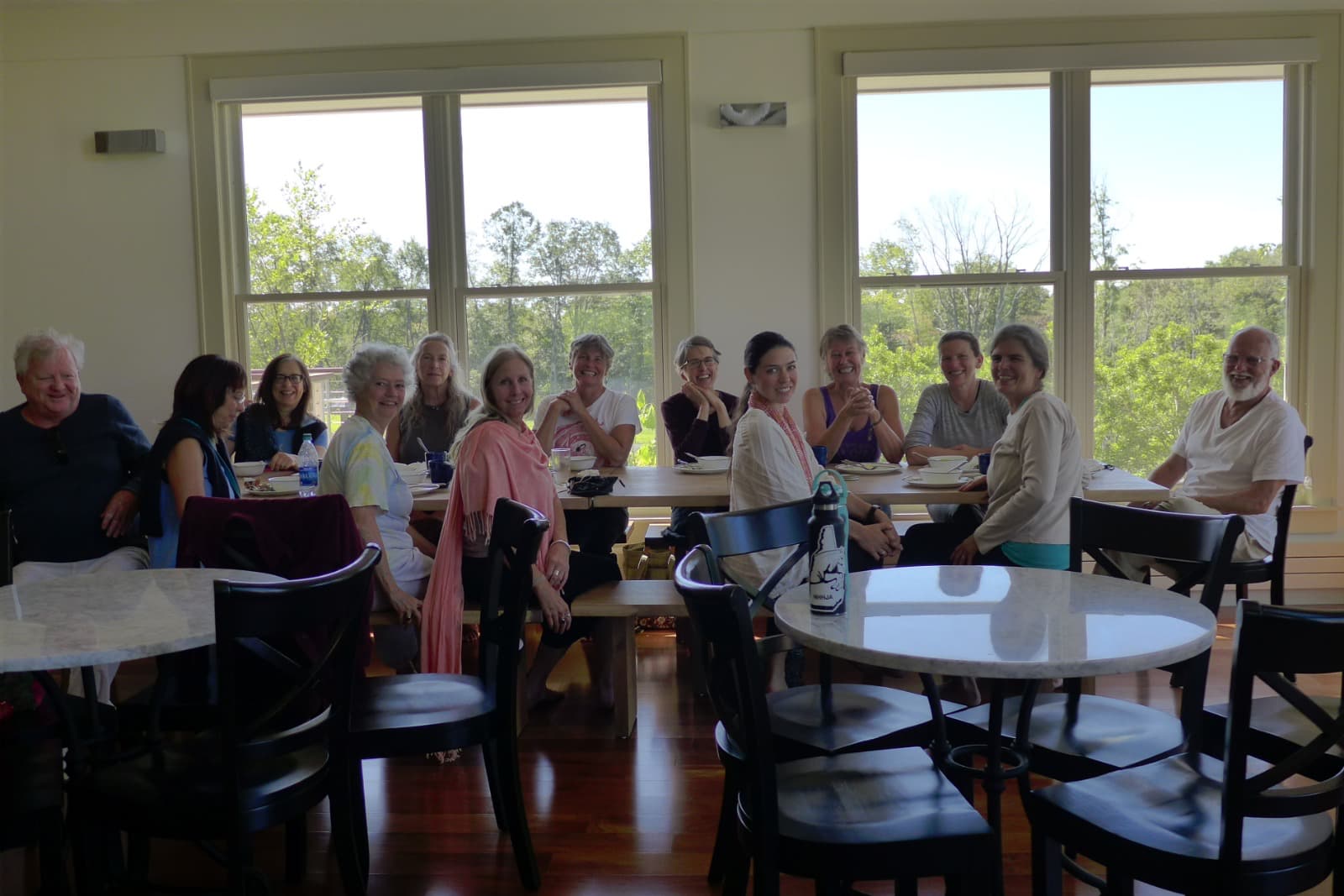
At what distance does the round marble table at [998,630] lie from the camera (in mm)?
1694

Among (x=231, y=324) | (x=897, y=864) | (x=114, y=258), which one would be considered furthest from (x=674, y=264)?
(x=897, y=864)

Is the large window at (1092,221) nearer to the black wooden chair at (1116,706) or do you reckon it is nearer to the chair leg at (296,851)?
the black wooden chair at (1116,706)

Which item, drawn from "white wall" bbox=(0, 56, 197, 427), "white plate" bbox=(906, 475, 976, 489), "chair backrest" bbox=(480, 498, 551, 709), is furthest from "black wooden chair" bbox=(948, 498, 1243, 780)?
"white wall" bbox=(0, 56, 197, 427)

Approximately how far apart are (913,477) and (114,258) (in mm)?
4451

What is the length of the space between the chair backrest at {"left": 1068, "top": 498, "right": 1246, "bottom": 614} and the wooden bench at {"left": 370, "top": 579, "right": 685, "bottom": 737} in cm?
129

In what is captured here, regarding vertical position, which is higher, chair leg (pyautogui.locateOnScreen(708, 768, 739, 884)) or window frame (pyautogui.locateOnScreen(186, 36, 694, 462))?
window frame (pyautogui.locateOnScreen(186, 36, 694, 462))

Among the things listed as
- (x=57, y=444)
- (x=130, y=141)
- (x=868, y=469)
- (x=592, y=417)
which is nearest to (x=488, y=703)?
(x=57, y=444)

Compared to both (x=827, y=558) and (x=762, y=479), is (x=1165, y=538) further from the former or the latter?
(x=762, y=479)

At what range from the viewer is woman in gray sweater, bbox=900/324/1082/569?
10.6 feet

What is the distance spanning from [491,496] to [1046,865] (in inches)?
69.9

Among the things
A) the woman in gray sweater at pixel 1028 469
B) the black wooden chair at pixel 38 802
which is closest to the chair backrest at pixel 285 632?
the black wooden chair at pixel 38 802

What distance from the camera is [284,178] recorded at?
582 cm

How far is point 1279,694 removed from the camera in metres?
1.54

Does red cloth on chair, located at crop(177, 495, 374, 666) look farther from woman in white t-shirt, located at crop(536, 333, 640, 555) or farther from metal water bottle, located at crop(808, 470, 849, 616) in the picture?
woman in white t-shirt, located at crop(536, 333, 640, 555)
